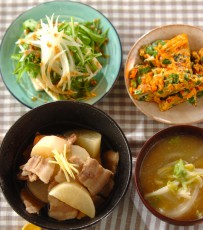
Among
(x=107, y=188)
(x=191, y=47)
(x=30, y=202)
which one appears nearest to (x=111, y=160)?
(x=107, y=188)

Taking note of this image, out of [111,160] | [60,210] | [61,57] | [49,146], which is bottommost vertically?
[60,210]

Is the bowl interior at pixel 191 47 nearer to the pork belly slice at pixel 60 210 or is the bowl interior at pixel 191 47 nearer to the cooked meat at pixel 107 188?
the cooked meat at pixel 107 188

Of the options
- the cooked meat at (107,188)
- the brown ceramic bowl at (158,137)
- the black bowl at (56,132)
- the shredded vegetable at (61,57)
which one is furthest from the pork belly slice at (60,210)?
the shredded vegetable at (61,57)

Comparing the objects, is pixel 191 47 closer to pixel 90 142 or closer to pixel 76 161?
pixel 90 142

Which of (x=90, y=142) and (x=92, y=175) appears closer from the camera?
(x=92, y=175)

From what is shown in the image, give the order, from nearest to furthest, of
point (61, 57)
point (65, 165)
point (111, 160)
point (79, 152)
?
point (65, 165)
point (79, 152)
point (111, 160)
point (61, 57)

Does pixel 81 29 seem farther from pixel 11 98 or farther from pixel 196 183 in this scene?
pixel 196 183
